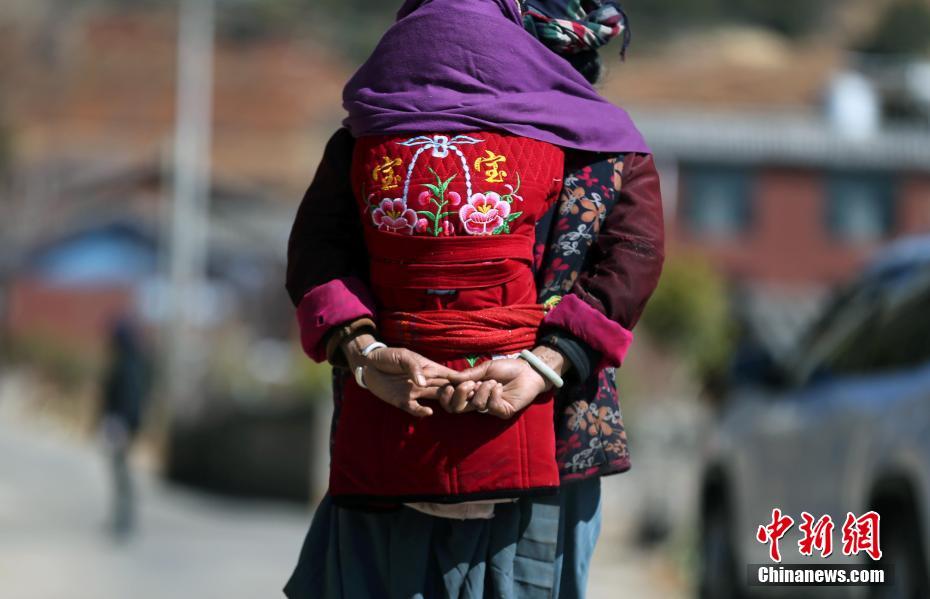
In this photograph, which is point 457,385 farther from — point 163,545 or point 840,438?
point 163,545

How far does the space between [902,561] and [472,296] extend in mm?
2740

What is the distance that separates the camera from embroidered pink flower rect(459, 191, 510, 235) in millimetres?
3016

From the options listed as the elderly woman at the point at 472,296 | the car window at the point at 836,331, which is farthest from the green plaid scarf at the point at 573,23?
the car window at the point at 836,331

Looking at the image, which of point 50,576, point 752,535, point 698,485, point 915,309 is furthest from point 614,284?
point 50,576

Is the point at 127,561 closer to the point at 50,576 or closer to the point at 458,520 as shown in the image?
the point at 50,576

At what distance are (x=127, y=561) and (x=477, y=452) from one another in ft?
24.2

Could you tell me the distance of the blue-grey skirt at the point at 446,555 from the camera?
10.1ft

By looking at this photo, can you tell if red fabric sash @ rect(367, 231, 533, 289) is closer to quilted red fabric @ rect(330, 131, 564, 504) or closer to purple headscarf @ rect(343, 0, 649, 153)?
quilted red fabric @ rect(330, 131, 564, 504)

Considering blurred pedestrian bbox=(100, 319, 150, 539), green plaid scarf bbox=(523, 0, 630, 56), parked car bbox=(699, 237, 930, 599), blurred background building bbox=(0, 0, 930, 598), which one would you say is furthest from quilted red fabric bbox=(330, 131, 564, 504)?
blurred pedestrian bbox=(100, 319, 150, 539)

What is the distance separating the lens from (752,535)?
6.69 m

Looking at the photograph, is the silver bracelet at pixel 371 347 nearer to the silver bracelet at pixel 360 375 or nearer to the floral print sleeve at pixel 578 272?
the silver bracelet at pixel 360 375

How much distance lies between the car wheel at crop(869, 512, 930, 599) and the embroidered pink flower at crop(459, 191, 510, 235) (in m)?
2.62

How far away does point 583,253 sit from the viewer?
3.17 m

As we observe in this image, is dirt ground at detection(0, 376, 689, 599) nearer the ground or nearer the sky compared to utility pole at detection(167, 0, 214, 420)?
nearer the ground
